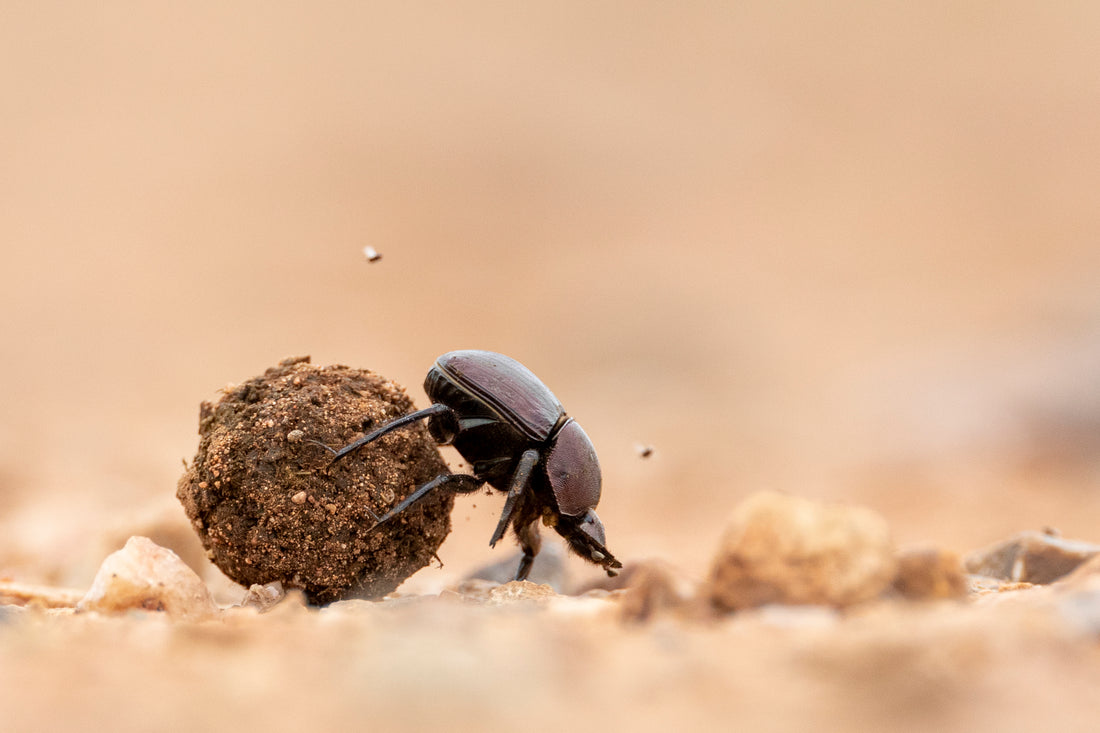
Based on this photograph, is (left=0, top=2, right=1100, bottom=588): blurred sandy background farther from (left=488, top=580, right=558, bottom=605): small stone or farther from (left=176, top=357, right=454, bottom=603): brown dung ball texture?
(left=488, top=580, right=558, bottom=605): small stone

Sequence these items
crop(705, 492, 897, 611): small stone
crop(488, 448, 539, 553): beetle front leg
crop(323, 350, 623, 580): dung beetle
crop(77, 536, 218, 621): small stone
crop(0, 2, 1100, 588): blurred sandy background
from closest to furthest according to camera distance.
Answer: crop(705, 492, 897, 611): small stone
crop(77, 536, 218, 621): small stone
crop(488, 448, 539, 553): beetle front leg
crop(323, 350, 623, 580): dung beetle
crop(0, 2, 1100, 588): blurred sandy background

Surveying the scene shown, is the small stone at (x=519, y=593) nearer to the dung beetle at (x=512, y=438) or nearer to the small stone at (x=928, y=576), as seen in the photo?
the dung beetle at (x=512, y=438)

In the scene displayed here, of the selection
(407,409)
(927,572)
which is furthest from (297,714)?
(407,409)

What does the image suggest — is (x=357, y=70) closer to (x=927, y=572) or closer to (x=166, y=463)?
(x=166, y=463)

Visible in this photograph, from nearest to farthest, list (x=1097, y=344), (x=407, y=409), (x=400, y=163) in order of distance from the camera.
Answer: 1. (x=407, y=409)
2. (x=1097, y=344)
3. (x=400, y=163)

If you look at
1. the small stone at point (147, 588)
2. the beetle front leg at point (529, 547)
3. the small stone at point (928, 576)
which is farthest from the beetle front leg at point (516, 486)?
the small stone at point (928, 576)

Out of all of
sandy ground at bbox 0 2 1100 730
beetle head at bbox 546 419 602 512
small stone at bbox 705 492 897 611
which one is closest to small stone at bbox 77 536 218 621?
sandy ground at bbox 0 2 1100 730
